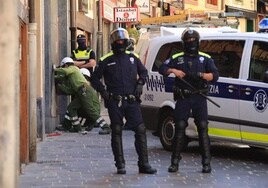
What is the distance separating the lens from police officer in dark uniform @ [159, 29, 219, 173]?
442 inches

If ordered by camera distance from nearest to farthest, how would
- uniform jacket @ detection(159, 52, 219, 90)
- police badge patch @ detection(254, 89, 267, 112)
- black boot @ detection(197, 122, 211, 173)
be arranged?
black boot @ detection(197, 122, 211, 173), uniform jacket @ detection(159, 52, 219, 90), police badge patch @ detection(254, 89, 267, 112)

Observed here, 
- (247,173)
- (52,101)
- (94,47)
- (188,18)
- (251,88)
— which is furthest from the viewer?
(94,47)

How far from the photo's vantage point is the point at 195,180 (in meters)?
10.5

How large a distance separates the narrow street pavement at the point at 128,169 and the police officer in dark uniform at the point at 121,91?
0.28 m

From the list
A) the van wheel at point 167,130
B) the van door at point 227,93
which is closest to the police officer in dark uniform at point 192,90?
the van door at point 227,93

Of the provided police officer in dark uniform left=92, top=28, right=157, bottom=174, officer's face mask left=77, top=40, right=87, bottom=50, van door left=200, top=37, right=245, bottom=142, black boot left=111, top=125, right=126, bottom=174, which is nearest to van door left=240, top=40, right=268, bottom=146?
van door left=200, top=37, right=245, bottom=142

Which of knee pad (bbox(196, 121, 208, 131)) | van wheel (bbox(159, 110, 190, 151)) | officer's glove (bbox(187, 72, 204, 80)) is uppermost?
officer's glove (bbox(187, 72, 204, 80))

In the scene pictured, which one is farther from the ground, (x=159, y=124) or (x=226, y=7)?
(x=226, y=7)

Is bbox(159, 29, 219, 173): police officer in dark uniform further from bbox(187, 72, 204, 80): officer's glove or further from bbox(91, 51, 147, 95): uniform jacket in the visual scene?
bbox(91, 51, 147, 95): uniform jacket

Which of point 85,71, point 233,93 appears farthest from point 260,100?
point 85,71

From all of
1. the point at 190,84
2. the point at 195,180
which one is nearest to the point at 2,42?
the point at 195,180

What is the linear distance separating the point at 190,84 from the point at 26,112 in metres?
2.19

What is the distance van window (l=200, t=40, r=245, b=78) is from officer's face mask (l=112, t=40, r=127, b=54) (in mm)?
2202

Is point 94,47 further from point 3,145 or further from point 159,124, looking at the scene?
point 3,145
